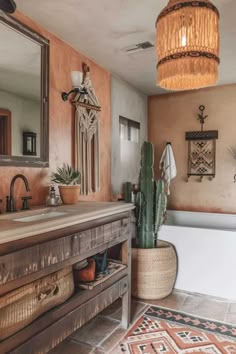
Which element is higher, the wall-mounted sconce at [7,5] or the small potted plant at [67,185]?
the wall-mounted sconce at [7,5]

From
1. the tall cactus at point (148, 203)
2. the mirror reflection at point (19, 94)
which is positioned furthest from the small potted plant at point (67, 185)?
the tall cactus at point (148, 203)

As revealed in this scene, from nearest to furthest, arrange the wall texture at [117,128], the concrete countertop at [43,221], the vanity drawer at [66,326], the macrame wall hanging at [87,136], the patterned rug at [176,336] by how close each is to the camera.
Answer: the concrete countertop at [43,221], the vanity drawer at [66,326], the patterned rug at [176,336], the macrame wall hanging at [87,136], the wall texture at [117,128]

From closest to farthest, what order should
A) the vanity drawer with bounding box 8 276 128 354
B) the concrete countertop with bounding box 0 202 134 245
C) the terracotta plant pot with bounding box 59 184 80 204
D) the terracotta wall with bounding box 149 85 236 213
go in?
the concrete countertop with bounding box 0 202 134 245 → the vanity drawer with bounding box 8 276 128 354 → the terracotta plant pot with bounding box 59 184 80 204 → the terracotta wall with bounding box 149 85 236 213

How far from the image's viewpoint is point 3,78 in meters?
1.73

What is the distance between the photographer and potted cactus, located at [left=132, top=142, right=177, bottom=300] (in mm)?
2604

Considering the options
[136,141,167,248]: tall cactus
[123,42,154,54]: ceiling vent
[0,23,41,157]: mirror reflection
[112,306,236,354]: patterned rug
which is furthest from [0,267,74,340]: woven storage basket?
[123,42,154,54]: ceiling vent

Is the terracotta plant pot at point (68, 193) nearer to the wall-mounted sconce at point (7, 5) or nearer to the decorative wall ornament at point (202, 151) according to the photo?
the wall-mounted sconce at point (7, 5)

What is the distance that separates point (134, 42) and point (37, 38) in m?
0.81

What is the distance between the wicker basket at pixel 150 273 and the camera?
2600mm

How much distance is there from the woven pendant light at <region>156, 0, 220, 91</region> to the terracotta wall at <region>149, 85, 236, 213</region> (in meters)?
2.46

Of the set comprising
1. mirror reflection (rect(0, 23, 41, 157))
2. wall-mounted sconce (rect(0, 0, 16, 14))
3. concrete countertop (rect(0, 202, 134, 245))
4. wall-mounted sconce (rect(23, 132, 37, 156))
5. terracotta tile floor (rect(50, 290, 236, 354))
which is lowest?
terracotta tile floor (rect(50, 290, 236, 354))

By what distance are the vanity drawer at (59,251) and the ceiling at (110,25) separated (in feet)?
4.71

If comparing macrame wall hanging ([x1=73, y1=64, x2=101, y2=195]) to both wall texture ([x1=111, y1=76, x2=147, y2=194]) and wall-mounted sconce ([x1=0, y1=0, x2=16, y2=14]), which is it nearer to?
wall texture ([x1=111, y1=76, x2=147, y2=194])

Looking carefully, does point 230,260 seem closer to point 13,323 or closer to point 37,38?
point 13,323
